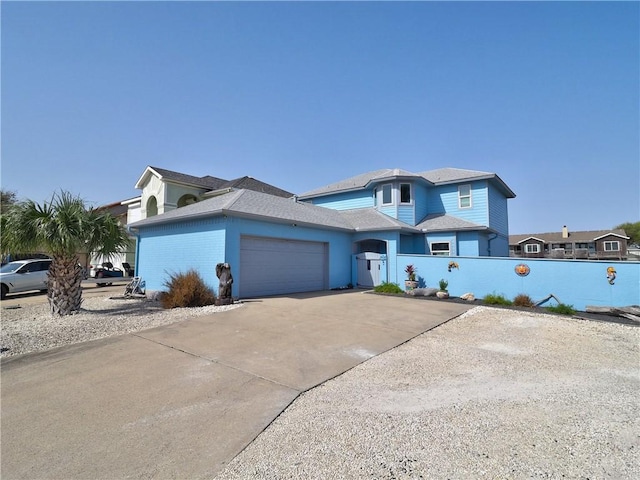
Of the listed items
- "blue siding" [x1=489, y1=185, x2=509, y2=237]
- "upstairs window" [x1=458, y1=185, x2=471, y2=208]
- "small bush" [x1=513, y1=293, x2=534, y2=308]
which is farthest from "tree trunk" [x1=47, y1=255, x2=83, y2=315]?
"blue siding" [x1=489, y1=185, x2=509, y2=237]

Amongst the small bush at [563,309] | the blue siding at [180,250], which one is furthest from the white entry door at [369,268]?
the blue siding at [180,250]

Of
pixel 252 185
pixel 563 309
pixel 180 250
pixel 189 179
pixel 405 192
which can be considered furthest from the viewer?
pixel 252 185

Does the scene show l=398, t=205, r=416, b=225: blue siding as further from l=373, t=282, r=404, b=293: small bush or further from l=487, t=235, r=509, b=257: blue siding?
l=487, t=235, r=509, b=257: blue siding

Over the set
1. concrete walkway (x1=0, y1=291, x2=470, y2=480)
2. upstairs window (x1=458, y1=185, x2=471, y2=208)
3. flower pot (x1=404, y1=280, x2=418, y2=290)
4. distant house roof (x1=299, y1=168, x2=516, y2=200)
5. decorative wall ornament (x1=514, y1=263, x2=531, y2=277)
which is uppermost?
distant house roof (x1=299, y1=168, x2=516, y2=200)

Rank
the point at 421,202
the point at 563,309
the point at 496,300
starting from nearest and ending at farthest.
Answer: the point at 563,309
the point at 496,300
the point at 421,202

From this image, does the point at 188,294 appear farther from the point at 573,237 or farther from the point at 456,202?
the point at 573,237

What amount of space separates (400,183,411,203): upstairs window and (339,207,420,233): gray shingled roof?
161 centimetres

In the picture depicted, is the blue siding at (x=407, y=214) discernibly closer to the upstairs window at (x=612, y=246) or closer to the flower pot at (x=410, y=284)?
the flower pot at (x=410, y=284)

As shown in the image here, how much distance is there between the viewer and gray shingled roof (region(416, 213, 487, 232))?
16.7m

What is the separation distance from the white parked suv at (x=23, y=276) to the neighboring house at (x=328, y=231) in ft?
20.0

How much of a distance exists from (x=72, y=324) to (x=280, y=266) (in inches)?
297

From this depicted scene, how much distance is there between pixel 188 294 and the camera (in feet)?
34.7

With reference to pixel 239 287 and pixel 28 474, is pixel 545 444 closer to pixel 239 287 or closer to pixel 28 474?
pixel 28 474

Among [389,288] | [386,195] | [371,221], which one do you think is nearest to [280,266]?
[389,288]
